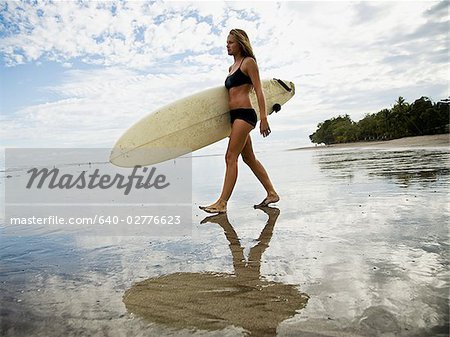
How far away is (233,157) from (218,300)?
2665 mm

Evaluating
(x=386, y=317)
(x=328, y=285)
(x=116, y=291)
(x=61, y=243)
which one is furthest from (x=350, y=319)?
(x=61, y=243)

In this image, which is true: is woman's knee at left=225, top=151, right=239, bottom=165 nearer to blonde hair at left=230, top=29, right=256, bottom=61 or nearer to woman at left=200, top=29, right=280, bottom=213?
woman at left=200, top=29, right=280, bottom=213

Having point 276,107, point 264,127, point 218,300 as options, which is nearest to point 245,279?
point 218,300

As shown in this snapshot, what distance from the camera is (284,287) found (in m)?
1.83

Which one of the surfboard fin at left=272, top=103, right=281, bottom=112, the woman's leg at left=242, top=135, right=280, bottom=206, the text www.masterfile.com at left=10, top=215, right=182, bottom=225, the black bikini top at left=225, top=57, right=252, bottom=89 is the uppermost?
the black bikini top at left=225, top=57, right=252, bottom=89

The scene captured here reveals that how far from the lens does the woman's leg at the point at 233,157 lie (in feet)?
13.9

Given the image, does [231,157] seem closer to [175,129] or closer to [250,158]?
[250,158]

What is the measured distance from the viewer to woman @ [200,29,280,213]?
4242 millimetres

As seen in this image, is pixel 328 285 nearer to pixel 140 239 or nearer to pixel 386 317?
pixel 386 317

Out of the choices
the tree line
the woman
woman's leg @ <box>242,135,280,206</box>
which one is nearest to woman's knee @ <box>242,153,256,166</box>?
woman's leg @ <box>242,135,280,206</box>

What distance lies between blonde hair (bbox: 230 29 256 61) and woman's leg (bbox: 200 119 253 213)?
31.3 inches

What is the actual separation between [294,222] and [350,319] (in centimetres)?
197

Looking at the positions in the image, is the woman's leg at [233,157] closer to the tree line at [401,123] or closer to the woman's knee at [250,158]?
the woman's knee at [250,158]

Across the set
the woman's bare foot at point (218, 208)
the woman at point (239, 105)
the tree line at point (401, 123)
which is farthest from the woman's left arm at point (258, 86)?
the tree line at point (401, 123)
